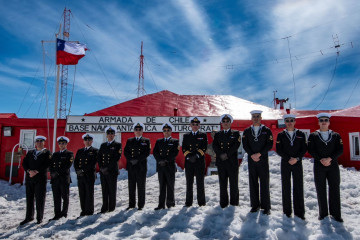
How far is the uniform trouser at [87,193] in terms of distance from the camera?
5711 mm

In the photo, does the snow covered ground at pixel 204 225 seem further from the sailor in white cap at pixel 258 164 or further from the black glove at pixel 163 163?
the black glove at pixel 163 163

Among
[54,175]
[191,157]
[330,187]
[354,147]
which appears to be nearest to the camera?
[330,187]

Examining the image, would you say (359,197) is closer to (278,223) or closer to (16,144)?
(278,223)

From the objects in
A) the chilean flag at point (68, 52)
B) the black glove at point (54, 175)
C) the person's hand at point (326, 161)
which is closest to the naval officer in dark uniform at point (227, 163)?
the person's hand at point (326, 161)

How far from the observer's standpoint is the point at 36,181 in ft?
18.4

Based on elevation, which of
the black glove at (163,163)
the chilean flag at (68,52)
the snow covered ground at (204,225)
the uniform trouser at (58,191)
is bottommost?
the snow covered ground at (204,225)

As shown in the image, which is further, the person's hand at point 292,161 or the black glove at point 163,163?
the black glove at point 163,163

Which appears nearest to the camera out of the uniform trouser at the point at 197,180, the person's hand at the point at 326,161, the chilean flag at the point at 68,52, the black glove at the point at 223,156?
the person's hand at the point at 326,161

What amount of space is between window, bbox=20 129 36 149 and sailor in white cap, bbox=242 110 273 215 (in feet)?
35.7

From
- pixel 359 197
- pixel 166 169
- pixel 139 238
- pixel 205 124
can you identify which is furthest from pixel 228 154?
pixel 205 124

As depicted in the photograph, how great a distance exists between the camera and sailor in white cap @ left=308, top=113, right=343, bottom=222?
14.6 feet

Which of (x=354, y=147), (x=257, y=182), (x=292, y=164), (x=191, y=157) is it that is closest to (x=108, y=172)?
(x=191, y=157)

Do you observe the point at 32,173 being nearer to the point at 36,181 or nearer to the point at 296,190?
the point at 36,181

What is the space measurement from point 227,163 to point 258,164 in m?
0.58
